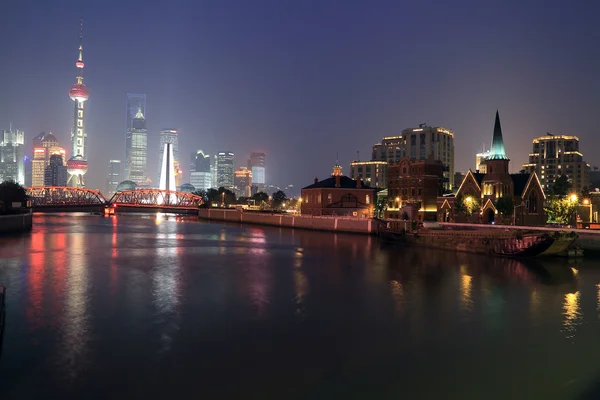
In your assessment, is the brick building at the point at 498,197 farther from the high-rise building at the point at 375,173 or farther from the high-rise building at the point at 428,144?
the high-rise building at the point at 375,173

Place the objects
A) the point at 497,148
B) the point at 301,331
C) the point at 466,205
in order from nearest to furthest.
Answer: the point at 301,331 < the point at 466,205 < the point at 497,148

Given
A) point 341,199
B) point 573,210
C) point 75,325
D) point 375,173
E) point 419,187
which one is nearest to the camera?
point 75,325

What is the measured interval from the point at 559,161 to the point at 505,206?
129m

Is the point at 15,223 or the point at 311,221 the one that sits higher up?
the point at 311,221

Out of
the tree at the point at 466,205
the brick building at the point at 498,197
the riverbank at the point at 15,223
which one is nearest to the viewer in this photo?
the brick building at the point at 498,197

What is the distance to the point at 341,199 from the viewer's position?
293 feet

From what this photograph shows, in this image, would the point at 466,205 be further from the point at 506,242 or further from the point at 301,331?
the point at 301,331

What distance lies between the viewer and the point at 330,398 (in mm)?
13602

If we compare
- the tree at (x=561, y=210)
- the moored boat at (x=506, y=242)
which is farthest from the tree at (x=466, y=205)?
the moored boat at (x=506, y=242)

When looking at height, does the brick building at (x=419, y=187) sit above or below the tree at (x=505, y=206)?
above

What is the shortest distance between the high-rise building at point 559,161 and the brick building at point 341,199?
108 m

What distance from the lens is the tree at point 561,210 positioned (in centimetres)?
6444

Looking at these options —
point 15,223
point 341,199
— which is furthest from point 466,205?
point 15,223

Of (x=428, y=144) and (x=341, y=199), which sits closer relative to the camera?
(x=341, y=199)
